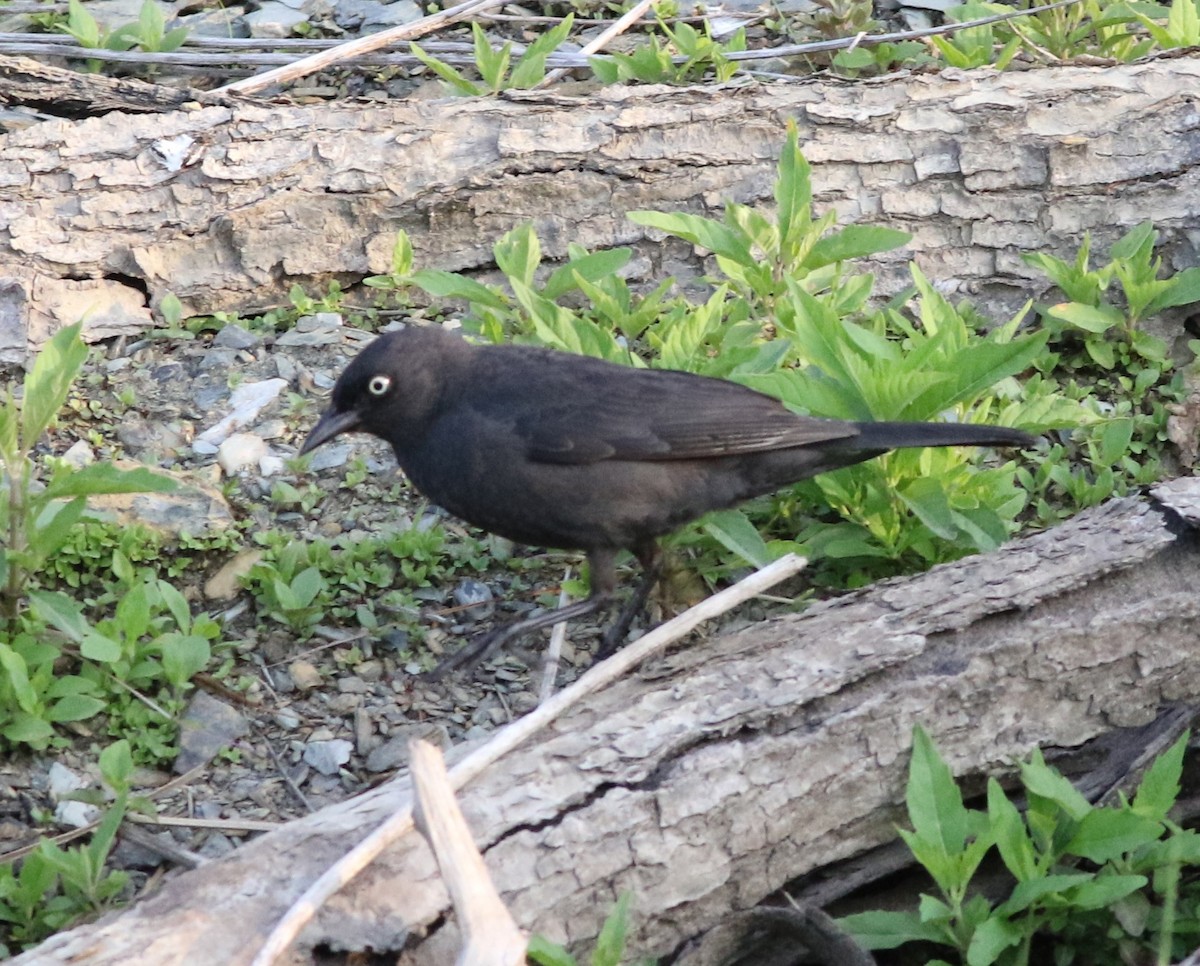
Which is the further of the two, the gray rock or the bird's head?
the gray rock

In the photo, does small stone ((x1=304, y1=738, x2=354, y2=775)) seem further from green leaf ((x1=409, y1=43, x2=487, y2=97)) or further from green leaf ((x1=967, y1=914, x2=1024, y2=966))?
green leaf ((x1=409, y1=43, x2=487, y2=97))

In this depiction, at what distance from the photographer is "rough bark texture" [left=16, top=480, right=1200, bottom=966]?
10.1ft

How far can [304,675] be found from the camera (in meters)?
4.63

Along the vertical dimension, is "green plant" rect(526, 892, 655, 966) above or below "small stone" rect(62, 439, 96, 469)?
below

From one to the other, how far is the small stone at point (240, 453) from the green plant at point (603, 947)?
274cm

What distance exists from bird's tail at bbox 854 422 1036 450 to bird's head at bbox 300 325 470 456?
139 cm

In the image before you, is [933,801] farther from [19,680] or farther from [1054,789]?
[19,680]

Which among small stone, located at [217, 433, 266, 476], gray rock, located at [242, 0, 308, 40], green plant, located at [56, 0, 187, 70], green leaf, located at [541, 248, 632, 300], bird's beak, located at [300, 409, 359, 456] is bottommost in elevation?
small stone, located at [217, 433, 266, 476]

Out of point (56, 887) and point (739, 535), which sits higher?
point (739, 535)

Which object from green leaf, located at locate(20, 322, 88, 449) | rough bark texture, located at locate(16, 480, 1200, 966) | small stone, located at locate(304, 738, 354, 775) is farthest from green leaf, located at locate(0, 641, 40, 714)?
rough bark texture, located at locate(16, 480, 1200, 966)

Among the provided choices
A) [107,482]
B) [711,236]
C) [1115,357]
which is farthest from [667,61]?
[107,482]

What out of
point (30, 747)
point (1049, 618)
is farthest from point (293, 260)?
point (1049, 618)

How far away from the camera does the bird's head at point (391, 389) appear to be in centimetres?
496

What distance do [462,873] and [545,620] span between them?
193 cm
